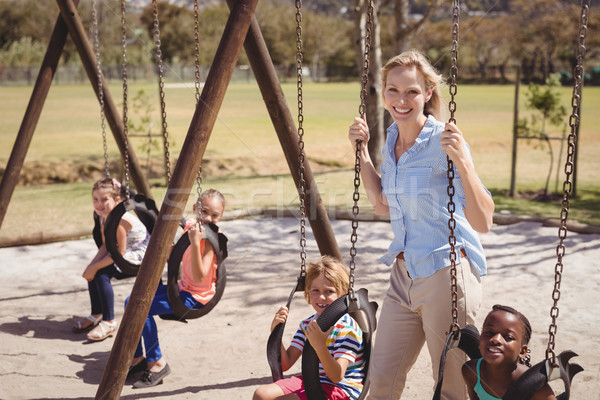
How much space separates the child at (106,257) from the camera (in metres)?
4.12

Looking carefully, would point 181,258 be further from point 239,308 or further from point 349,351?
point 239,308

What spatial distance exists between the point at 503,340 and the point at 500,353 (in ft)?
0.15

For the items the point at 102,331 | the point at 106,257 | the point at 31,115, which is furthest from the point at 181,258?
the point at 31,115

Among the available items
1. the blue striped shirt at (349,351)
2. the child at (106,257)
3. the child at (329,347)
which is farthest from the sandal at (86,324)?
the blue striped shirt at (349,351)

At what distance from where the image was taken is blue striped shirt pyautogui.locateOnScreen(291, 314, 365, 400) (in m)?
2.47

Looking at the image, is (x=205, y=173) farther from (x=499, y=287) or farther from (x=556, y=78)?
(x=499, y=287)

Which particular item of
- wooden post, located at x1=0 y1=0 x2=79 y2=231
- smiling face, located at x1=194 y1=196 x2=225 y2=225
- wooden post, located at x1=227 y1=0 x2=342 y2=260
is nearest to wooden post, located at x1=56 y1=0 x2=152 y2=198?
wooden post, located at x1=0 y1=0 x2=79 y2=231

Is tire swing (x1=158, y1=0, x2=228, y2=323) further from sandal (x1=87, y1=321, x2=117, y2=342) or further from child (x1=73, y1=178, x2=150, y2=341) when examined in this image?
sandal (x1=87, y1=321, x2=117, y2=342)

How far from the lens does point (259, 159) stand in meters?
13.1

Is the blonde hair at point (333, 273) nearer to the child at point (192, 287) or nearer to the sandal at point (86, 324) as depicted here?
the child at point (192, 287)

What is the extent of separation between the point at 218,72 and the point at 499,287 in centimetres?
317

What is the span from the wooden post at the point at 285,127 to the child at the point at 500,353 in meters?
1.48

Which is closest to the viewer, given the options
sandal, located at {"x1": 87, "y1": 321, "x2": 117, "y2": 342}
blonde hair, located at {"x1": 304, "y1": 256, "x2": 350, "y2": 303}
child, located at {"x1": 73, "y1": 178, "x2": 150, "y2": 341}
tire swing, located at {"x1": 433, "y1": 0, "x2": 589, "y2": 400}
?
tire swing, located at {"x1": 433, "y1": 0, "x2": 589, "y2": 400}

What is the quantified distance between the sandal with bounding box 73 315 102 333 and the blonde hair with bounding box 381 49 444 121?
297 centimetres
